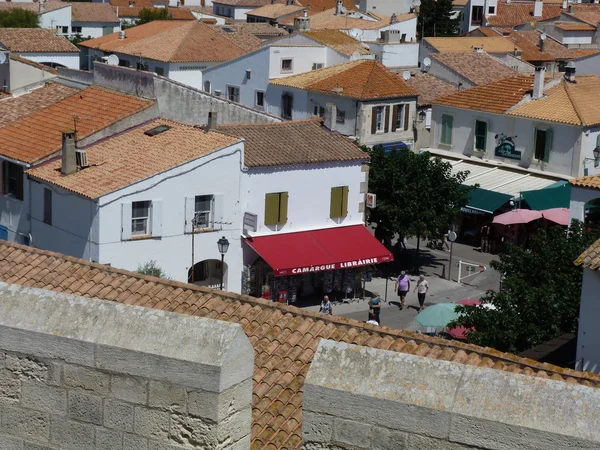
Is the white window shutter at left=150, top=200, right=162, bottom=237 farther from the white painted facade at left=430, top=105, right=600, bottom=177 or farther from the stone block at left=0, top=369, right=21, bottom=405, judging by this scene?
the stone block at left=0, top=369, right=21, bottom=405

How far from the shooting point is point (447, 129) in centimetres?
4925

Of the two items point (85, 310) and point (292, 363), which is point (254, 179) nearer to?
point (292, 363)

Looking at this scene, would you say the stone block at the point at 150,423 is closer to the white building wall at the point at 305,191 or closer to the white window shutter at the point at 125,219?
the white window shutter at the point at 125,219

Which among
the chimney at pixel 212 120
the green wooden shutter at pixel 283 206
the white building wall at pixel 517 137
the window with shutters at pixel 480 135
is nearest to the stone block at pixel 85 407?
the chimney at pixel 212 120

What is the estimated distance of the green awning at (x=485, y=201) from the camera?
4291 cm

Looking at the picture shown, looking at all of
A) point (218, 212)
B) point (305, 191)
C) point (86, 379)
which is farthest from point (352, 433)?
point (305, 191)

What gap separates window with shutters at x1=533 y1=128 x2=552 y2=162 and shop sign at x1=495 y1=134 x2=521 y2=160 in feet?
2.83

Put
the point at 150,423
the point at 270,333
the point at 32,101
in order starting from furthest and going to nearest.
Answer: the point at 32,101 < the point at 270,333 < the point at 150,423

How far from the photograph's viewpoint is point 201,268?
115ft

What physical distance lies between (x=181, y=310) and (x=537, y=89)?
35.9m

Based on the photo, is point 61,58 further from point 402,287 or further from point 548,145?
point 402,287

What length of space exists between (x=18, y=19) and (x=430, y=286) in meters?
58.4

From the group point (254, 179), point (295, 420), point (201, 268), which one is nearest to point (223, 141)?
point (254, 179)

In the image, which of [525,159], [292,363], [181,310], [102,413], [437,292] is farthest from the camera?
[525,159]
